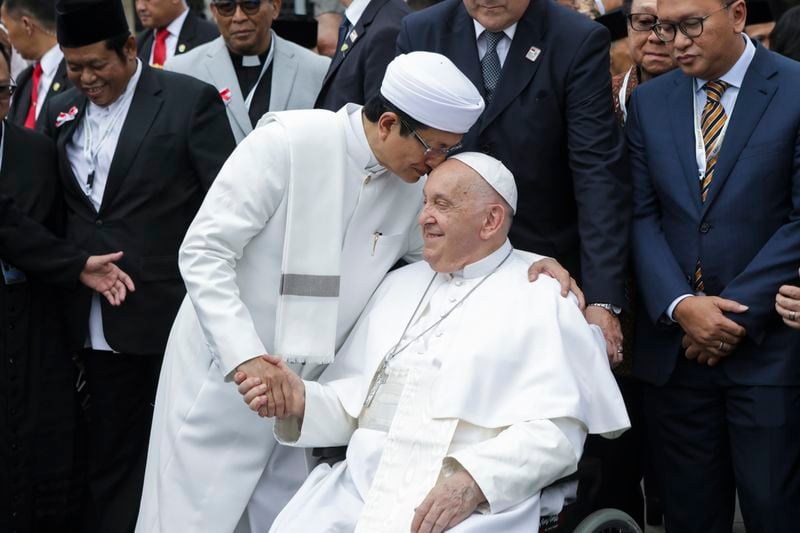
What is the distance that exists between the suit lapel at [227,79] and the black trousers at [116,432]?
140 cm

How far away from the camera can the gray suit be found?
21.3ft

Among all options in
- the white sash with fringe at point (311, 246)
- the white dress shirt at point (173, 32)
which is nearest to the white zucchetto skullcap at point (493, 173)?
the white sash with fringe at point (311, 246)

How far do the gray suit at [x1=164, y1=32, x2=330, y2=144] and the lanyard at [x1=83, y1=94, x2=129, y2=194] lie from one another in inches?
33.0

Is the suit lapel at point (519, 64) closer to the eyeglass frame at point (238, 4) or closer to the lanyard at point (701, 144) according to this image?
the lanyard at point (701, 144)

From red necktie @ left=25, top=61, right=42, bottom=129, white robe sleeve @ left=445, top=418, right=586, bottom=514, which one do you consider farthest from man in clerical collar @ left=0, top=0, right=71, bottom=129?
white robe sleeve @ left=445, top=418, right=586, bottom=514

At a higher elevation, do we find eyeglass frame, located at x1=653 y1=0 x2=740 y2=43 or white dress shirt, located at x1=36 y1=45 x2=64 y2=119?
eyeglass frame, located at x1=653 y1=0 x2=740 y2=43

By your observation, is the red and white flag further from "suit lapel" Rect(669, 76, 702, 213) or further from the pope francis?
"suit lapel" Rect(669, 76, 702, 213)

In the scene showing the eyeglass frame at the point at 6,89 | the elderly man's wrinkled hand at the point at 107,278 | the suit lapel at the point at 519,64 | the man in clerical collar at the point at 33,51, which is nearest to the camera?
the suit lapel at the point at 519,64

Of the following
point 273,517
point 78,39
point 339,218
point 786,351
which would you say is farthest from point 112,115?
point 786,351

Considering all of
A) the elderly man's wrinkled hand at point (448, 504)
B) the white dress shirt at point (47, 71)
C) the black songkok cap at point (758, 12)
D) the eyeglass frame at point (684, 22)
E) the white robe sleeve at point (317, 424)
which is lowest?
the white dress shirt at point (47, 71)

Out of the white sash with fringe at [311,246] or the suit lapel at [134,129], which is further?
the suit lapel at [134,129]

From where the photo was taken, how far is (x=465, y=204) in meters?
4.32

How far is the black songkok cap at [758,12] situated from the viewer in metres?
6.75

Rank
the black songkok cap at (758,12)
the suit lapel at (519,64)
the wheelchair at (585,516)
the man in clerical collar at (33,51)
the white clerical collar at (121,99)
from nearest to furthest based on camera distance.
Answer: the wheelchair at (585,516) → the suit lapel at (519,64) → the white clerical collar at (121,99) → the black songkok cap at (758,12) → the man in clerical collar at (33,51)
